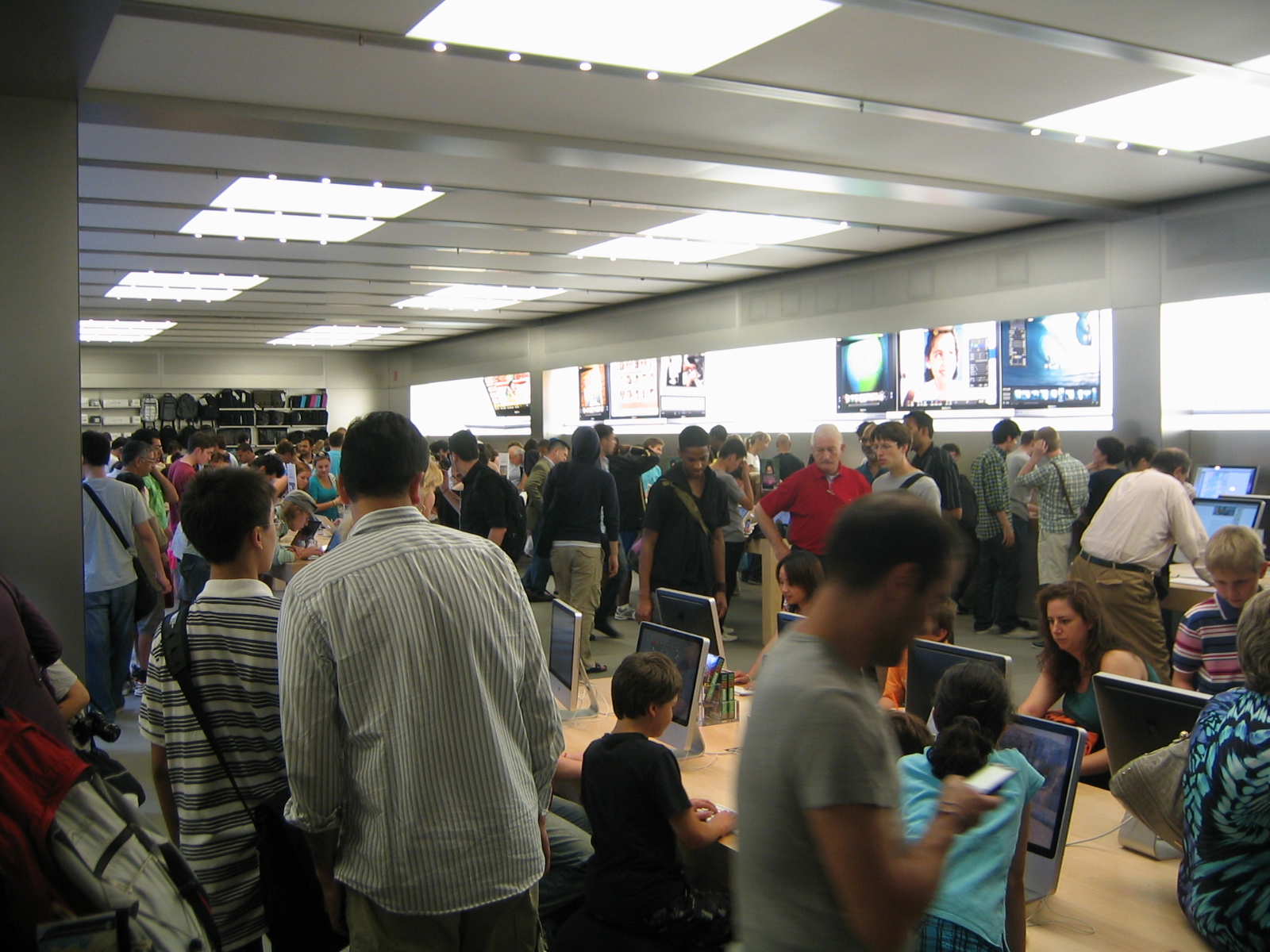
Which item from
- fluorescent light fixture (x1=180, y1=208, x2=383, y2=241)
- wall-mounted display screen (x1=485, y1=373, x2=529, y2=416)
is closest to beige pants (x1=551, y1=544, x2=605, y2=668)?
fluorescent light fixture (x1=180, y1=208, x2=383, y2=241)

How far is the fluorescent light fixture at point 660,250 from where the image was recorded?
29.9 ft

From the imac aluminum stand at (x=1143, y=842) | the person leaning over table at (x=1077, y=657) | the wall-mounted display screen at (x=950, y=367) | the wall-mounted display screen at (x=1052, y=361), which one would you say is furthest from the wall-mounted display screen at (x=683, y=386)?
the imac aluminum stand at (x=1143, y=842)

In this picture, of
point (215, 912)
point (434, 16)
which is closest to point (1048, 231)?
point (434, 16)

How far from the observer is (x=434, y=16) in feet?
13.1

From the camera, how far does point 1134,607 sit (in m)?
5.69

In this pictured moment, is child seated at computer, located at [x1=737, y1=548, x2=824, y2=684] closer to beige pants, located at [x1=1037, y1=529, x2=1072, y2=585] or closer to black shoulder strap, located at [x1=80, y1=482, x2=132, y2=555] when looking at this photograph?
black shoulder strap, located at [x1=80, y1=482, x2=132, y2=555]

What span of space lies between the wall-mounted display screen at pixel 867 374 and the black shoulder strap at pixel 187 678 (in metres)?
8.93

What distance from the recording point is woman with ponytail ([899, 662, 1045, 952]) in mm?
1812

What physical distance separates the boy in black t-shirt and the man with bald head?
3182 mm

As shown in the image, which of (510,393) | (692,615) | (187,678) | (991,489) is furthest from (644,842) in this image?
(510,393)

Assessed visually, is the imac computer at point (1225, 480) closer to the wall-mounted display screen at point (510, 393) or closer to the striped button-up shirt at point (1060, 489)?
the striped button-up shirt at point (1060, 489)

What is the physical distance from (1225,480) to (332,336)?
14684 millimetres

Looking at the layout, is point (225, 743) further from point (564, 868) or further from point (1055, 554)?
point (1055, 554)

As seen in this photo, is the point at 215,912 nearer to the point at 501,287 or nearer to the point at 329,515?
the point at 329,515
